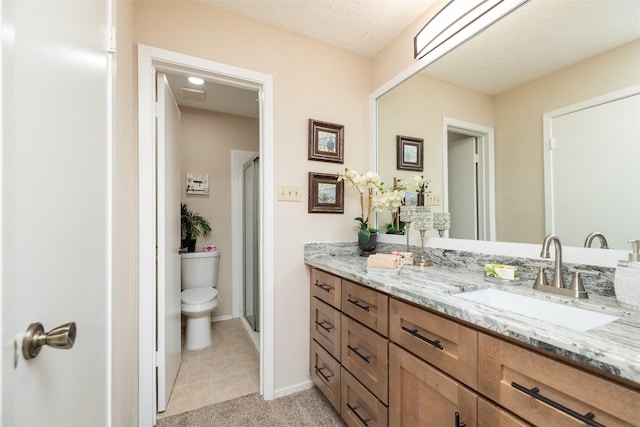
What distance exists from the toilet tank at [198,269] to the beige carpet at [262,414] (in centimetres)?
128

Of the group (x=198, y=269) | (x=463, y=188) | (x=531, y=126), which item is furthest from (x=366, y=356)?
(x=198, y=269)

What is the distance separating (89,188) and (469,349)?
1239 mm

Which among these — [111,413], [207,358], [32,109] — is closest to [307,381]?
[207,358]

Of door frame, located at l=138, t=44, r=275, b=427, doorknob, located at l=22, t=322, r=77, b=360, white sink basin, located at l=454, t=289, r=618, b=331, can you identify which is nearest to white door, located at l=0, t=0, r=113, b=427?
doorknob, located at l=22, t=322, r=77, b=360

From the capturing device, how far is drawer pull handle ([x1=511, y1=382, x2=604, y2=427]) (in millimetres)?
528

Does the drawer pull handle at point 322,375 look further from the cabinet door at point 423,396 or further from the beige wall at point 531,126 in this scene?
the beige wall at point 531,126

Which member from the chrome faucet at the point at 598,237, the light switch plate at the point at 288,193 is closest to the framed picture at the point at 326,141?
the light switch plate at the point at 288,193

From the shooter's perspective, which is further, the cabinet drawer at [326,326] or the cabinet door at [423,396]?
the cabinet drawer at [326,326]

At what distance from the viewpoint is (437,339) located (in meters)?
0.86

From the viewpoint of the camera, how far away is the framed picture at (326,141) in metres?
1.84

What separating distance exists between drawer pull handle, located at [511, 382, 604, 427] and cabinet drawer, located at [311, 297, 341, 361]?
2.90ft

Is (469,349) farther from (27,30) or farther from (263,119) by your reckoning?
(263,119)

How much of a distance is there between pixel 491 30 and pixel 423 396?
167cm

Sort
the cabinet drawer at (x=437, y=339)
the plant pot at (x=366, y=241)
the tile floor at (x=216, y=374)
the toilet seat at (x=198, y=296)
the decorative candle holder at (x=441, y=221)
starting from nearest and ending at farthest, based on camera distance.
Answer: the cabinet drawer at (x=437, y=339) → the decorative candle holder at (x=441, y=221) → the tile floor at (x=216, y=374) → the plant pot at (x=366, y=241) → the toilet seat at (x=198, y=296)
